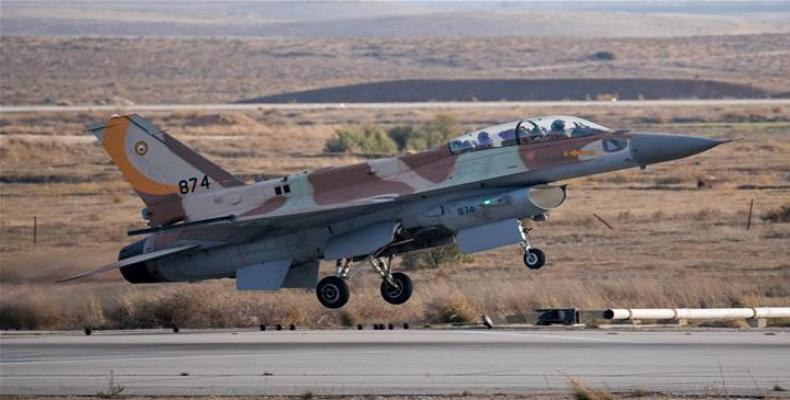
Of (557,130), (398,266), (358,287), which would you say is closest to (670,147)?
(557,130)

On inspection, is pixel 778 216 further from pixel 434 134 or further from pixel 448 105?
pixel 448 105

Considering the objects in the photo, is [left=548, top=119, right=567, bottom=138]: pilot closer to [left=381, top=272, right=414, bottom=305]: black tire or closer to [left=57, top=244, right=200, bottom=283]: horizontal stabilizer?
[left=381, top=272, right=414, bottom=305]: black tire

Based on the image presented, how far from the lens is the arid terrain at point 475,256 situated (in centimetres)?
2864

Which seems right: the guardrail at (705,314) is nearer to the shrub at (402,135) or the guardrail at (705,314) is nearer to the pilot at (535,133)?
the pilot at (535,133)

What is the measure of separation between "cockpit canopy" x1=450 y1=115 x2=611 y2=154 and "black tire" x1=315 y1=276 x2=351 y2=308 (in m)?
3.09

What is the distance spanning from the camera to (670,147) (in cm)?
2422

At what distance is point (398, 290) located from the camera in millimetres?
25922

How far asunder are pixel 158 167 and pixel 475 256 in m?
12.5

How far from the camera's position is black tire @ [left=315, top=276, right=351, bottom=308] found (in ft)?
84.6

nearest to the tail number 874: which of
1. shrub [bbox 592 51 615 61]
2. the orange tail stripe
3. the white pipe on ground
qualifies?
the orange tail stripe

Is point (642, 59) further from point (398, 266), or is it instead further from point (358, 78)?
point (398, 266)

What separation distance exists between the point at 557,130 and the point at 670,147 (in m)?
1.97

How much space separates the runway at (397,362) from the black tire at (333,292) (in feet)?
2.15

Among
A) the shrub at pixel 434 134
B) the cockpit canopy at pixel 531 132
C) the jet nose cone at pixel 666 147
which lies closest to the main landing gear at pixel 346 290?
the cockpit canopy at pixel 531 132
